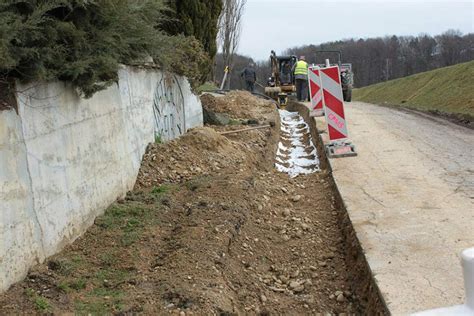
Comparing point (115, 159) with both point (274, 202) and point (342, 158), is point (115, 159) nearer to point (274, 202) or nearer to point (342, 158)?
point (274, 202)

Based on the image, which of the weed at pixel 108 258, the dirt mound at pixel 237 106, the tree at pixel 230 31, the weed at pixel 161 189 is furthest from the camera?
the tree at pixel 230 31

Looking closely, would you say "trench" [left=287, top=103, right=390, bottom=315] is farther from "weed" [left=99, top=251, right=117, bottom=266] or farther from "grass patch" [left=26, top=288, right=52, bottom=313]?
"grass patch" [left=26, top=288, right=52, bottom=313]

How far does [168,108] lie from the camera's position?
27.0 feet

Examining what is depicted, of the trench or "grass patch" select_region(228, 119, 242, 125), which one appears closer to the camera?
the trench

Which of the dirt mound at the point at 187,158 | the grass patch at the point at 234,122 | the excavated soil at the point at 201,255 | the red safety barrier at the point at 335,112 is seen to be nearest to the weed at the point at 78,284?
the excavated soil at the point at 201,255

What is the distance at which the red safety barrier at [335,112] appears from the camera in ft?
27.7

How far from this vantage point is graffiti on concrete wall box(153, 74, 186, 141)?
7.60m

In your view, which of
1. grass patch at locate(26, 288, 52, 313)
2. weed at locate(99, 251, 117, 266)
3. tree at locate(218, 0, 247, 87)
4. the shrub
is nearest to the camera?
grass patch at locate(26, 288, 52, 313)

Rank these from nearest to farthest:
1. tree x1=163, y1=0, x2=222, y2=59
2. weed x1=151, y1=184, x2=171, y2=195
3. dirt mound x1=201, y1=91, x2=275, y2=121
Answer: weed x1=151, y1=184, x2=171, y2=195 < tree x1=163, y1=0, x2=222, y2=59 < dirt mound x1=201, y1=91, x2=275, y2=121

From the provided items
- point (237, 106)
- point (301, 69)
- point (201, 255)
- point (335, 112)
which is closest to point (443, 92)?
point (301, 69)

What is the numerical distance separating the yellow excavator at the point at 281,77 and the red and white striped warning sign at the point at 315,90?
10.0m

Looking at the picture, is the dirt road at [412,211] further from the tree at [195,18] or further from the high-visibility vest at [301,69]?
the high-visibility vest at [301,69]

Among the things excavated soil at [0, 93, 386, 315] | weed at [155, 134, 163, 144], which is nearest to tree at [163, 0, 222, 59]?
weed at [155, 134, 163, 144]

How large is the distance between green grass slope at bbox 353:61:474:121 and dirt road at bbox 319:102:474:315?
7.50 m
